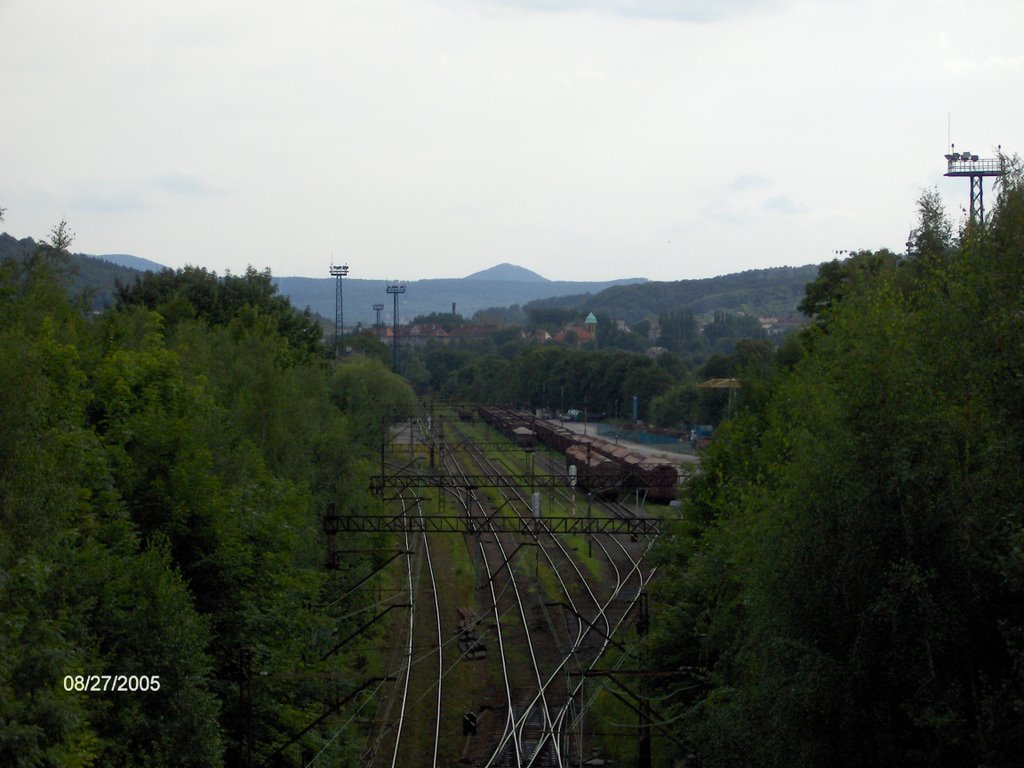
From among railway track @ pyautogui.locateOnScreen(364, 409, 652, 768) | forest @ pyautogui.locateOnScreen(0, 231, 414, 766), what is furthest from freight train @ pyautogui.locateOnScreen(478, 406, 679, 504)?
forest @ pyautogui.locateOnScreen(0, 231, 414, 766)

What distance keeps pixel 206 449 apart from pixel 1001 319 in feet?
32.5

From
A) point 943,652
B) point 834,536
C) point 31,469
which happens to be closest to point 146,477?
point 31,469

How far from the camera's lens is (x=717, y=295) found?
17275cm

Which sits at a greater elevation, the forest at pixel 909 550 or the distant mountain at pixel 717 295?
the distant mountain at pixel 717 295

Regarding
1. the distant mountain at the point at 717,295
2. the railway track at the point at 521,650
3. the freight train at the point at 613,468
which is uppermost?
the distant mountain at the point at 717,295

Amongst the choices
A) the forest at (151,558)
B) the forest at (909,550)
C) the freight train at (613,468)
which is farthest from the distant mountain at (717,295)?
the forest at (909,550)
